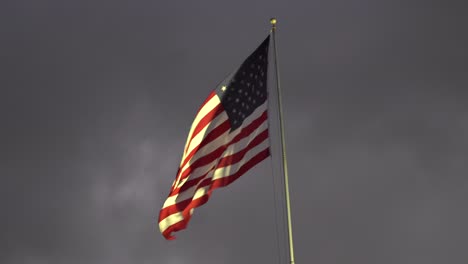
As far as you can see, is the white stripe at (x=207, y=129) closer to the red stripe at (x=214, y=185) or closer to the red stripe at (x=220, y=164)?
the red stripe at (x=220, y=164)

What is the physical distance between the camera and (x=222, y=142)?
31.7 metres

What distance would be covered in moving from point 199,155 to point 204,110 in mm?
2513

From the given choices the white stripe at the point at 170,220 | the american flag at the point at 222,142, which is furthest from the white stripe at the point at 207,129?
the white stripe at the point at 170,220

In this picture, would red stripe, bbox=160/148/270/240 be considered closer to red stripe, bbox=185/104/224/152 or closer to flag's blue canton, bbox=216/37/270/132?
flag's blue canton, bbox=216/37/270/132

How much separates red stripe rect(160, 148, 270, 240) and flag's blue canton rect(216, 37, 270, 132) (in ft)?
8.21

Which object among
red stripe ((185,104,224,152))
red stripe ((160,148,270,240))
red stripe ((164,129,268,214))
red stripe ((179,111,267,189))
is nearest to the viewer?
red stripe ((160,148,270,240))

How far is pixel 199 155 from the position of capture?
31.8 metres

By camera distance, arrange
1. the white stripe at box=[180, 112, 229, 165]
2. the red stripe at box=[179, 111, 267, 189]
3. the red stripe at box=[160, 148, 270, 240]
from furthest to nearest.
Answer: the white stripe at box=[180, 112, 229, 165]
the red stripe at box=[179, 111, 267, 189]
the red stripe at box=[160, 148, 270, 240]

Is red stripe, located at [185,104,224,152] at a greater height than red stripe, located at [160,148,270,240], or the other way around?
red stripe, located at [185,104,224,152]

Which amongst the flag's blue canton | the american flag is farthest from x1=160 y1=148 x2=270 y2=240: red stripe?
the flag's blue canton

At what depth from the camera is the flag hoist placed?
30906 mm

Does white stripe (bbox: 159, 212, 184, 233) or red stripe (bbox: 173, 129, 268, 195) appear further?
white stripe (bbox: 159, 212, 184, 233)

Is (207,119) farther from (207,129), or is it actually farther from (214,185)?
(214,185)

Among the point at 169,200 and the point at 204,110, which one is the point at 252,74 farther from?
the point at 169,200
